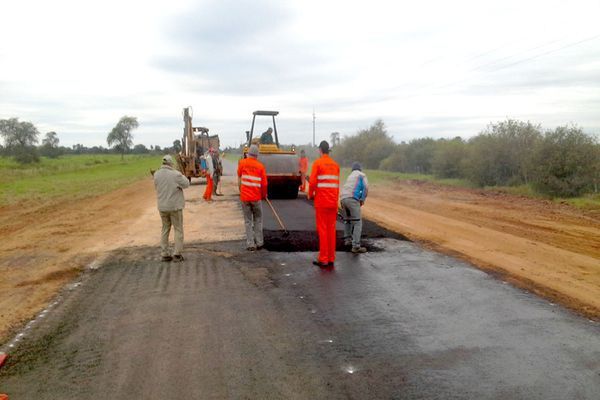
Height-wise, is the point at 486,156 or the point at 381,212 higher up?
the point at 486,156

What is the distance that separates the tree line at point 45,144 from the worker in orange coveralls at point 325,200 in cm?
1929

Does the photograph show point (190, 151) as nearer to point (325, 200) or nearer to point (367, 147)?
point (325, 200)

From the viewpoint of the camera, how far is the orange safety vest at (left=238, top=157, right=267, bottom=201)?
951cm

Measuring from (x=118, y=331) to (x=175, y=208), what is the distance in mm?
3817

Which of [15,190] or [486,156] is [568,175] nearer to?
[486,156]

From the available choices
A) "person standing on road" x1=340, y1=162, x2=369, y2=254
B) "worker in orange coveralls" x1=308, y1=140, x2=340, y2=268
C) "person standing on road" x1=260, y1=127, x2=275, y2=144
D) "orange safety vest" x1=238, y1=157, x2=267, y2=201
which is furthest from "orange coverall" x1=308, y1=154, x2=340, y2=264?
"person standing on road" x1=260, y1=127, x2=275, y2=144

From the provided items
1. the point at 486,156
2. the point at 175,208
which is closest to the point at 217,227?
the point at 175,208

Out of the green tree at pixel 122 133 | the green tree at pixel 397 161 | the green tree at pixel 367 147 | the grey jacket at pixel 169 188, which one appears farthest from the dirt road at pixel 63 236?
the green tree at pixel 122 133

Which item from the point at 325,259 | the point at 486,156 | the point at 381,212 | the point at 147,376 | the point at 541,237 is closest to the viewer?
the point at 147,376

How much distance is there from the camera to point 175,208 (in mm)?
9000

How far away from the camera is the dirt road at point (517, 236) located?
739 centimetres

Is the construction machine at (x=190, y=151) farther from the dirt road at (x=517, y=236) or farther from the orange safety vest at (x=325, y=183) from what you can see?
the orange safety vest at (x=325, y=183)

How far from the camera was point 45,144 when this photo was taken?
87.4 meters

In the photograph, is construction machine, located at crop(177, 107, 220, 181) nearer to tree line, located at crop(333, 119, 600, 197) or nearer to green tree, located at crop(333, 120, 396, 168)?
tree line, located at crop(333, 119, 600, 197)
